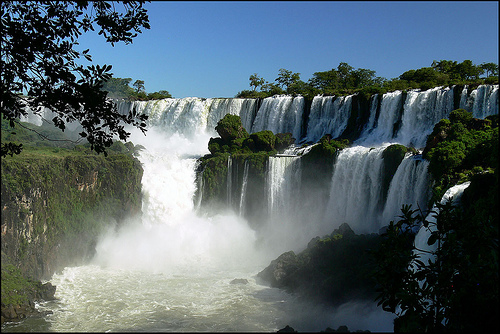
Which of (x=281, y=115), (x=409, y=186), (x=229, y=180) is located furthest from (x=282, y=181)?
(x=281, y=115)

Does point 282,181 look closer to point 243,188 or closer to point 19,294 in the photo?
point 243,188

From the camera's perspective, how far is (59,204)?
17.6 metres

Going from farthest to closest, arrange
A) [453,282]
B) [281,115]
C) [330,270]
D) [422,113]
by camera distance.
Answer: [281,115] → [422,113] → [330,270] → [453,282]

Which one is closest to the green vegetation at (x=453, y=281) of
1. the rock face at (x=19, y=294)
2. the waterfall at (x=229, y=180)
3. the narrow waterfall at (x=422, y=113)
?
the rock face at (x=19, y=294)

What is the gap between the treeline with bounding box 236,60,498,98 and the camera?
27416mm

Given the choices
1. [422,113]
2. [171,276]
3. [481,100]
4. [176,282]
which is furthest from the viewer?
[422,113]

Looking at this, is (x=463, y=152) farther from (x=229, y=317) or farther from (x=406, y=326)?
(x=406, y=326)

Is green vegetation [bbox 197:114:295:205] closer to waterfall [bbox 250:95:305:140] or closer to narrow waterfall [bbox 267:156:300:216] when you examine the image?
narrow waterfall [bbox 267:156:300:216]

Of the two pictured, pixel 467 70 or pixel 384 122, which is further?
pixel 467 70

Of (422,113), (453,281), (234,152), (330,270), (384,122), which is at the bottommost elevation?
(330,270)

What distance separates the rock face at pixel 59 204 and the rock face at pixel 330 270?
8427 millimetres

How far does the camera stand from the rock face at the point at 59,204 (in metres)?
14.8

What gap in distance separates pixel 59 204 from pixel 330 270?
1152 centimetres

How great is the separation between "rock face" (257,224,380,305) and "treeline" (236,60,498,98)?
12.6 m
